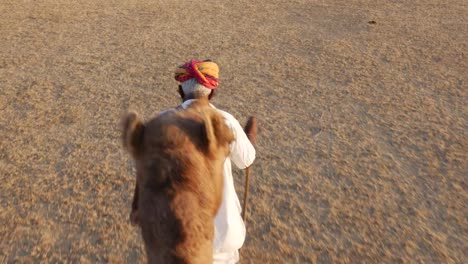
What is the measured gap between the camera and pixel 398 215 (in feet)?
11.7

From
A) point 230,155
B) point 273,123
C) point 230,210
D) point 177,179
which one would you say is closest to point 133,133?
point 177,179

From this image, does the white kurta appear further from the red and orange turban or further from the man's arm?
the red and orange turban

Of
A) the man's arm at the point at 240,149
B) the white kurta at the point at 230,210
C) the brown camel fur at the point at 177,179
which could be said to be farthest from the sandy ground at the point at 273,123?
the brown camel fur at the point at 177,179

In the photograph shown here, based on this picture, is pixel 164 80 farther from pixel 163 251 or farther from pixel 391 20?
pixel 391 20

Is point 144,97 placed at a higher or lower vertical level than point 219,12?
higher

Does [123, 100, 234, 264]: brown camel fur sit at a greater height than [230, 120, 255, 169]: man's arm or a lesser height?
greater

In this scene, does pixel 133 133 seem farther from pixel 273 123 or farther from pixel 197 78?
pixel 273 123

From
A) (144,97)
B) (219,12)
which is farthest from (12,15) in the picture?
(144,97)

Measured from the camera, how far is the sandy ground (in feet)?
10.9

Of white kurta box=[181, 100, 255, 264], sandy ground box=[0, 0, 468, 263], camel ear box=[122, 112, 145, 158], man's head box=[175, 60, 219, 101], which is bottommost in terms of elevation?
sandy ground box=[0, 0, 468, 263]

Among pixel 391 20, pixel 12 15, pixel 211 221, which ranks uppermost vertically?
pixel 211 221

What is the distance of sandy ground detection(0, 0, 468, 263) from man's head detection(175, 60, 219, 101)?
1.57 m

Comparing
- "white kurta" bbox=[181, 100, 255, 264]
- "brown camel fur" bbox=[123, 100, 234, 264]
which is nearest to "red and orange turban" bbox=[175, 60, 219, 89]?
"white kurta" bbox=[181, 100, 255, 264]

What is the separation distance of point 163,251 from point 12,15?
9390 mm
